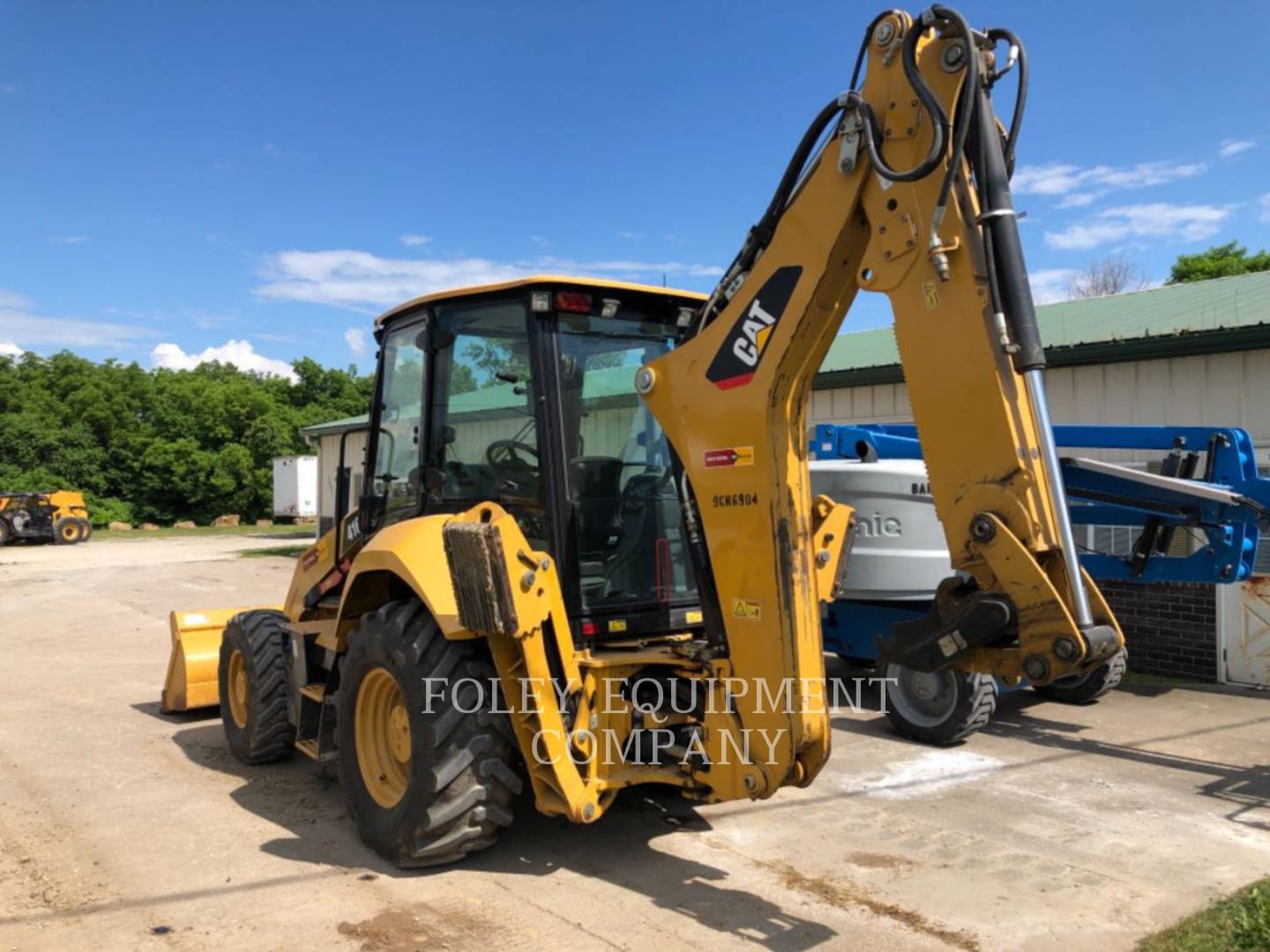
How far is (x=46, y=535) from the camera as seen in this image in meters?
32.3

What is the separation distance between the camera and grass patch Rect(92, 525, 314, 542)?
35719 mm

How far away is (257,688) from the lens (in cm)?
603

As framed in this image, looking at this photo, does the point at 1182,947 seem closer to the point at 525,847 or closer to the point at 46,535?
the point at 525,847

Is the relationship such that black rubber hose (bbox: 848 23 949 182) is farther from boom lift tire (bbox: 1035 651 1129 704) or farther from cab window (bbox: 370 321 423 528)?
boom lift tire (bbox: 1035 651 1129 704)

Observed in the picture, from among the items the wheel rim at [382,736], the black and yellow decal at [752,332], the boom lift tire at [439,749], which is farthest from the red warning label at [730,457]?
the wheel rim at [382,736]

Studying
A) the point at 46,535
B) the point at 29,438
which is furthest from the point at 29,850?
the point at 29,438

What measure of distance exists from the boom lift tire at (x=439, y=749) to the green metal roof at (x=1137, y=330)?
380cm

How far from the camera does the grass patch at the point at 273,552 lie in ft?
83.5

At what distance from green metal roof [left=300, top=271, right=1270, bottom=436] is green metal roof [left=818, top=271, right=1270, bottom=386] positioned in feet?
0.03

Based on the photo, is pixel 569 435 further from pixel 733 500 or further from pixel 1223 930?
pixel 1223 930

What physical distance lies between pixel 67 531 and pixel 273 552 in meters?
10.9

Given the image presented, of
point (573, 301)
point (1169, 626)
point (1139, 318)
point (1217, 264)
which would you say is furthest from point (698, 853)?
point (1217, 264)

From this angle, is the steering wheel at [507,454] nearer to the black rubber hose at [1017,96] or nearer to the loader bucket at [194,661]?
the black rubber hose at [1017,96]

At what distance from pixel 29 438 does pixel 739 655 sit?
48686 millimetres
